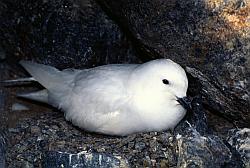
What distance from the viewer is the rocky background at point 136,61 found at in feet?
15.0

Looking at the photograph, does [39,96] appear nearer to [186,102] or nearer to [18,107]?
[18,107]

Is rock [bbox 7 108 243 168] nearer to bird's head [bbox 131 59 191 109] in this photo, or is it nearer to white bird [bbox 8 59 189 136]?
white bird [bbox 8 59 189 136]

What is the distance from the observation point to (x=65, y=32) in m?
5.68

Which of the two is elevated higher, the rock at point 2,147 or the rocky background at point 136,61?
the rocky background at point 136,61

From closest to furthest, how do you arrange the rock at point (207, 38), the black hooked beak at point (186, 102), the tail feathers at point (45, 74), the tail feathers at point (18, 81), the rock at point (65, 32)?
the rock at point (207, 38), the black hooked beak at point (186, 102), the tail feathers at point (45, 74), the rock at point (65, 32), the tail feathers at point (18, 81)

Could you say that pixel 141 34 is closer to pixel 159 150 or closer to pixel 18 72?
pixel 159 150

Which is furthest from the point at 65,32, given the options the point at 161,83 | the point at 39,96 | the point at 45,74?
the point at 161,83

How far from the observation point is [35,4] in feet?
18.7

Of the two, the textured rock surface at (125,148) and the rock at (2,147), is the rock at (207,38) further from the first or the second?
the rock at (2,147)

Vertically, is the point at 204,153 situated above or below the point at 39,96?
below

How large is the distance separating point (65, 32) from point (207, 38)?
58.7 inches

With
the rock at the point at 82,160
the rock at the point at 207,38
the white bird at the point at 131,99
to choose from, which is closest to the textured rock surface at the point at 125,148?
the rock at the point at 82,160

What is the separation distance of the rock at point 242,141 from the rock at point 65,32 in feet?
4.68

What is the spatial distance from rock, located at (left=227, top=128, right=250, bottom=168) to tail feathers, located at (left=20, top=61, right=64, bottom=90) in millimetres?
1573
